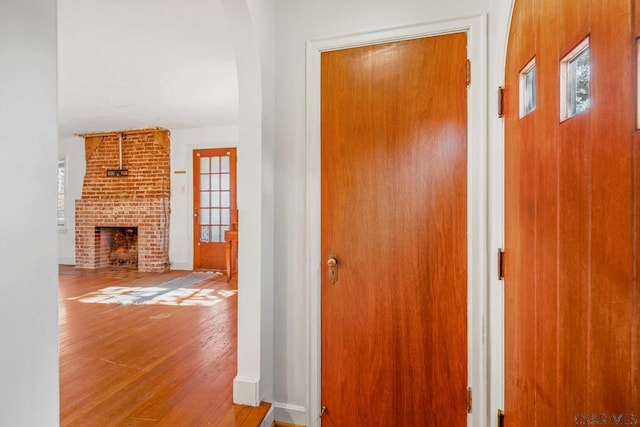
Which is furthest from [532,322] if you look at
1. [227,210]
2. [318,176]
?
[227,210]

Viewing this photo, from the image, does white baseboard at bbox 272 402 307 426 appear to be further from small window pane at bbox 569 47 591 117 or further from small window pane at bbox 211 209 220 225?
small window pane at bbox 211 209 220 225

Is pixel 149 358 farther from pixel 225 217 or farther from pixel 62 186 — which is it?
pixel 62 186

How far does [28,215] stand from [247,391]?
147 centimetres

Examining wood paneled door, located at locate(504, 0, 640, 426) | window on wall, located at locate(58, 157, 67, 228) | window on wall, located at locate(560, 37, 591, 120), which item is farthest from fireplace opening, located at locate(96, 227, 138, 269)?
window on wall, located at locate(560, 37, 591, 120)

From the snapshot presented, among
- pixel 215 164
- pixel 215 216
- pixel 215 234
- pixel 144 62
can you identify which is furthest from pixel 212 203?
pixel 144 62

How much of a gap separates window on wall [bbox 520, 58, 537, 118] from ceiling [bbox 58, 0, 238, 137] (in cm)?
208

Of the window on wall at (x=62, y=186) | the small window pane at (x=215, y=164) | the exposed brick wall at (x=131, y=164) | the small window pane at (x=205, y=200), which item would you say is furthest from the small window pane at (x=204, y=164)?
the window on wall at (x=62, y=186)

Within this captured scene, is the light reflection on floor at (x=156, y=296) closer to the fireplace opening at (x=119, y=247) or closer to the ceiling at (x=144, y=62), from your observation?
the fireplace opening at (x=119, y=247)

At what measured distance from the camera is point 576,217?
2.68ft

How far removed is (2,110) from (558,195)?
1.29 metres

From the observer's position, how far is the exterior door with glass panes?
5969mm

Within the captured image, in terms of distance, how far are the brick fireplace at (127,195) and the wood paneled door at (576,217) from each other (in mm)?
6016

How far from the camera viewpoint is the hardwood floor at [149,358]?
6.03ft

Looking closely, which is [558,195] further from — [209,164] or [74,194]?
[74,194]
